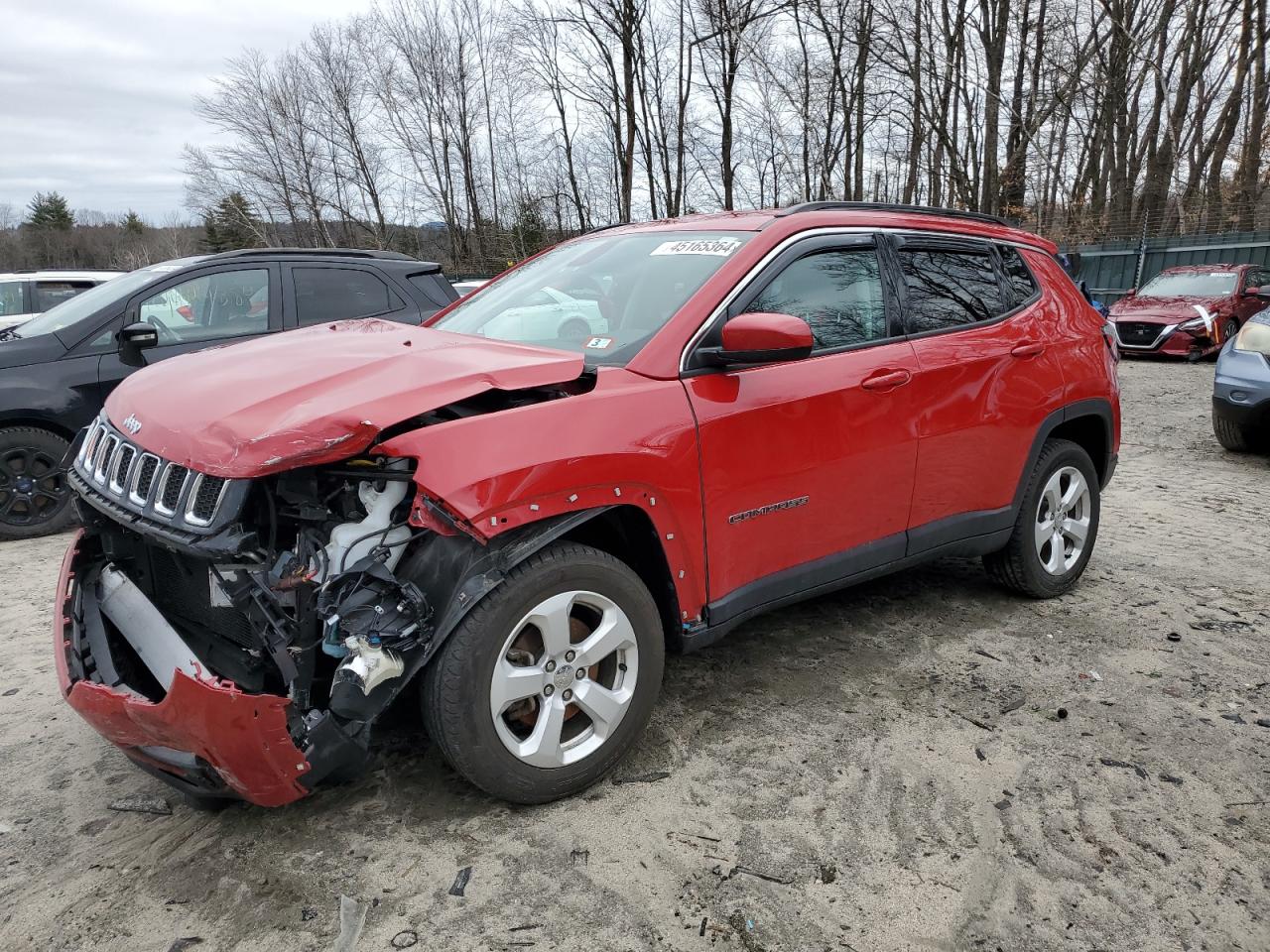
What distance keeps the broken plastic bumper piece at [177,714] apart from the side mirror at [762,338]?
160 centimetres

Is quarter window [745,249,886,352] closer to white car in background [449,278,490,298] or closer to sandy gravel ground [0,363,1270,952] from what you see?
sandy gravel ground [0,363,1270,952]

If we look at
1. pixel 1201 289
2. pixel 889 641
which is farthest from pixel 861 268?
pixel 1201 289

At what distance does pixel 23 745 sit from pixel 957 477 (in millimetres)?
3719

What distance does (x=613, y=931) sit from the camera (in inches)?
79.4

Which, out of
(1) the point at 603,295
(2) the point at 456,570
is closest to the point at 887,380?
(1) the point at 603,295

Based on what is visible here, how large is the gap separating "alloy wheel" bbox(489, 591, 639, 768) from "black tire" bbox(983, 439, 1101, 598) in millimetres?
2287

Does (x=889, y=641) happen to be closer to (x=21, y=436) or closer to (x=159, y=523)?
(x=159, y=523)

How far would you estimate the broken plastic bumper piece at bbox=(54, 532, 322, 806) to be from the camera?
1.91 m

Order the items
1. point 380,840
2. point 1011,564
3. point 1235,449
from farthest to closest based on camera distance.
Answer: point 1235,449 < point 1011,564 < point 380,840

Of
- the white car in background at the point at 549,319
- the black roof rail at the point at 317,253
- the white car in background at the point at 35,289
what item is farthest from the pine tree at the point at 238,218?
the white car in background at the point at 549,319

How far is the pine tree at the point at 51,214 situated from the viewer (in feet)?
194

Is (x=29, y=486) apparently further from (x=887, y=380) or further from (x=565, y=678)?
(x=887, y=380)

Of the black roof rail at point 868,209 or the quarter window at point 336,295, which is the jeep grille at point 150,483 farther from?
the quarter window at point 336,295

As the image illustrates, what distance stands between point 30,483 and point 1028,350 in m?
6.20
